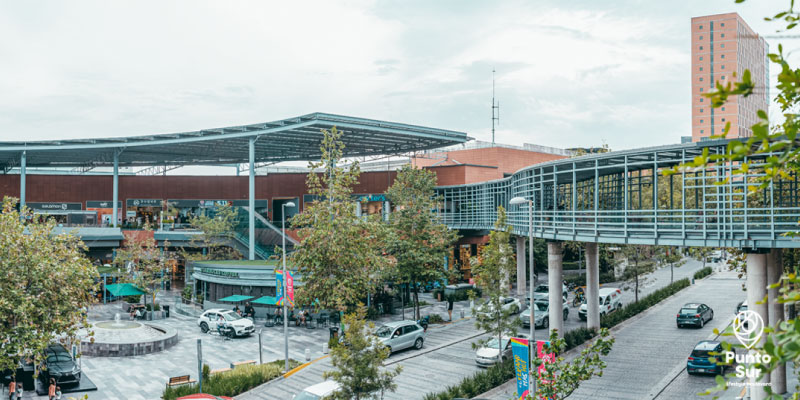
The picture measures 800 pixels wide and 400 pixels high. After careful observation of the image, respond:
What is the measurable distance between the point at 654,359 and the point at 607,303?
11484 millimetres

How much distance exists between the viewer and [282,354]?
29359 mm

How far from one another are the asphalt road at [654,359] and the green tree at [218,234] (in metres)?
33.4

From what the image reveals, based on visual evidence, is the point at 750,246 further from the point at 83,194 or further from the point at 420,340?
the point at 83,194

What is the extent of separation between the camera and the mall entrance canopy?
47.2 meters

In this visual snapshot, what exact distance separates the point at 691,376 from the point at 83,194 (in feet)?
208

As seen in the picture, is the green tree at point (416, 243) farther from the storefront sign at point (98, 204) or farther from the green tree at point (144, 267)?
the storefront sign at point (98, 204)

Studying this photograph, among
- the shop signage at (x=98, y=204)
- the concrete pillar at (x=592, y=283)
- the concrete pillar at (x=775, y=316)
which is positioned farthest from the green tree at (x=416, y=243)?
the shop signage at (x=98, y=204)

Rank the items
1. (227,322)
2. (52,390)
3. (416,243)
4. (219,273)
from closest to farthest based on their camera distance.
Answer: (52,390)
(227,322)
(416,243)
(219,273)

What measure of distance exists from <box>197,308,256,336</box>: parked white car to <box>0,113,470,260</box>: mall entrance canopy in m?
13.7

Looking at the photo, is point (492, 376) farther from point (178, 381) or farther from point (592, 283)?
point (178, 381)

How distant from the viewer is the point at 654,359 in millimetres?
26812

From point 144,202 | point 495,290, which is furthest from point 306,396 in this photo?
point 144,202

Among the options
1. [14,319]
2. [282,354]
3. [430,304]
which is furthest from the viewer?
[430,304]

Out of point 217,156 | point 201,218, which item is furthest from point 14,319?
point 217,156
